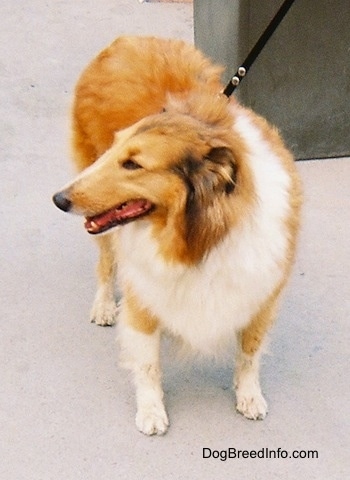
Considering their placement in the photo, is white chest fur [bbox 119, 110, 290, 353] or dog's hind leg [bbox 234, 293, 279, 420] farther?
dog's hind leg [bbox 234, 293, 279, 420]

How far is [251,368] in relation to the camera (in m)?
2.70

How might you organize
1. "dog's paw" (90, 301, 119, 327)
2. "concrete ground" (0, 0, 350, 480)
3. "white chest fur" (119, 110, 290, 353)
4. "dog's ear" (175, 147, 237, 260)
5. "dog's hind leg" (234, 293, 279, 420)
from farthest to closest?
"dog's paw" (90, 301, 119, 327) → "dog's hind leg" (234, 293, 279, 420) → "concrete ground" (0, 0, 350, 480) → "white chest fur" (119, 110, 290, 353) → "dog's ear" (175, 147, 237, 260)

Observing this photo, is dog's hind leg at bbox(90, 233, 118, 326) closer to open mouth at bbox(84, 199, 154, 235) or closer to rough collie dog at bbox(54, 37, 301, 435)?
rough collie dog at bbox(54, 37, 301, 435)

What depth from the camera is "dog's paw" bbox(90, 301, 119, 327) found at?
10.2 ft

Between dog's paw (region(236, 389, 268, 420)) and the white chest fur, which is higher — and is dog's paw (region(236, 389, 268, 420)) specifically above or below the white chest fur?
below

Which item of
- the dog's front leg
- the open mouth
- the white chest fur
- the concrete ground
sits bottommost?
the concrete ground

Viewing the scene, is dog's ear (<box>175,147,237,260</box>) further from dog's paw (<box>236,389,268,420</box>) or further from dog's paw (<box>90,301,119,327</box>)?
dog's paw (<box>90,301,119,327</box>)

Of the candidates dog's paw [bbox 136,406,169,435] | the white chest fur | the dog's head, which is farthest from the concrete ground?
the dog's head

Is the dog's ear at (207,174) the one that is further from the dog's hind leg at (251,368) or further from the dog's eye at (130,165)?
the dog's hind leg at (251,368)

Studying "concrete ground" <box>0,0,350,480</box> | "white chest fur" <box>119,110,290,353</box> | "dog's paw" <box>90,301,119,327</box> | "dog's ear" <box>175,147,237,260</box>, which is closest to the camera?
"dog's ear" <box>175,147,237,260</box>

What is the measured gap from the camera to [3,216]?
382 cm

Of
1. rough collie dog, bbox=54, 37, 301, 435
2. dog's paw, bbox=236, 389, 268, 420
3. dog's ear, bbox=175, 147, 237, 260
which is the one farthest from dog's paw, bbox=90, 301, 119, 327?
dog's ear, bbox=175, 147, 237, 260

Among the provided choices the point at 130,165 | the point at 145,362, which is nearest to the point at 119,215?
the point at 130,165

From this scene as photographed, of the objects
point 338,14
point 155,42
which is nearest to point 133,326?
point 155,42
